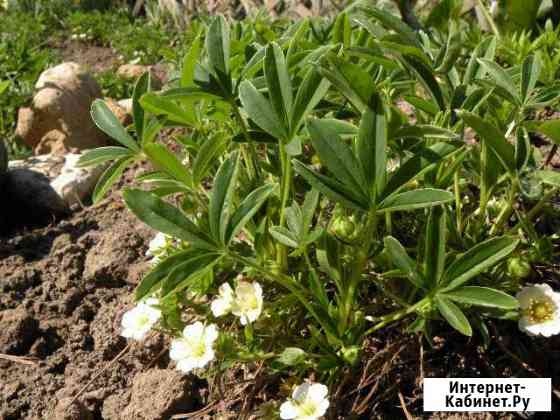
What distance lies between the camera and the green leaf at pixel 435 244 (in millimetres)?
Result: 939

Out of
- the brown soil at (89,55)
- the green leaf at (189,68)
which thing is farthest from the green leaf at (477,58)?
the brown soil at (89,55)

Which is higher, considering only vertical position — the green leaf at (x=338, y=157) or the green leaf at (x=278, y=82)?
the green leaf at (x=278, y=82)

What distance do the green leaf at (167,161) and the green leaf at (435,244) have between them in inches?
18.5

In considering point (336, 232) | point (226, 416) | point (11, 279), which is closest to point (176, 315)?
point (226, 416)

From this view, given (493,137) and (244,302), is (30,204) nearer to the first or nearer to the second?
(244,302)

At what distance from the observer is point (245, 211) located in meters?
0.99

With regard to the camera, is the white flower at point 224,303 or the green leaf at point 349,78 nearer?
the green leaf at point 349,78

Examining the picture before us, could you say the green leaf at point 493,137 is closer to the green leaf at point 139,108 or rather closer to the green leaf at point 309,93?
the green leaf at point 309,93

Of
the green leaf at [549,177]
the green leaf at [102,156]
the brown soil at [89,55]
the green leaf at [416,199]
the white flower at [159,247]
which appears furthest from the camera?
the brown soil at [89,55]

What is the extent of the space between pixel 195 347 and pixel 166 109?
478 millimetres

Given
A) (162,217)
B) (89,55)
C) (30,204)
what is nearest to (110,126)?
(162,217)

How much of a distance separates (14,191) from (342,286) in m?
1.69

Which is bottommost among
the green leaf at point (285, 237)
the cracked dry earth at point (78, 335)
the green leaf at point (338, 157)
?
the cracked dry earth at point (78, 335)

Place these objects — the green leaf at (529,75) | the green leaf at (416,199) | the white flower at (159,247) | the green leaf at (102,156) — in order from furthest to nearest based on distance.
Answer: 1. the white flower at (159,247)
2. the green leaf at (102,156)
3. the green leaf at (529,75)
4. the green leaf at (416,199)
